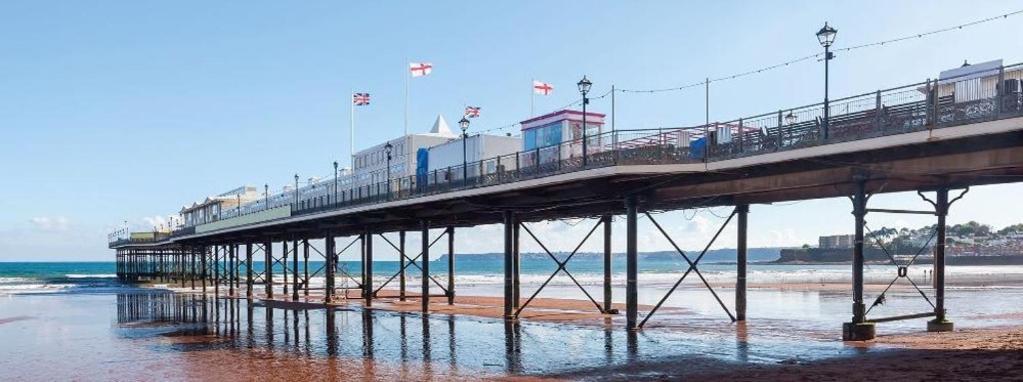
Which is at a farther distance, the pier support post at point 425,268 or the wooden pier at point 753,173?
the pier support post at point 425,268

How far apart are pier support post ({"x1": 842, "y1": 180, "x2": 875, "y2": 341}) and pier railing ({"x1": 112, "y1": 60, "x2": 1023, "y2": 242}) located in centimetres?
272

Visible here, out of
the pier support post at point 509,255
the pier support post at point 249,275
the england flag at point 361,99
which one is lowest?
the pier support post at point 249,275

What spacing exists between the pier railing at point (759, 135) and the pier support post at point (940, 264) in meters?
6.31

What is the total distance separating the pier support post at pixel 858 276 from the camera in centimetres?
2027

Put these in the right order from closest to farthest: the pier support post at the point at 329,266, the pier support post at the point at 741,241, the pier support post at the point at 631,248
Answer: the pier support post at the point at 631,248, the pier support post at the point at 741,241, the pier support post at the point at 329,266

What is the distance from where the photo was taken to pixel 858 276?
20578mm

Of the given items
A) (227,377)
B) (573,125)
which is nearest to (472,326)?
(573,125)

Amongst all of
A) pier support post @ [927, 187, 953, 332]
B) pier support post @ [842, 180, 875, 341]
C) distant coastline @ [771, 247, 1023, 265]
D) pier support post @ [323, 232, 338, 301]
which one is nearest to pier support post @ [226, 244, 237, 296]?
pier support post @ [323, 232, 338, 301]

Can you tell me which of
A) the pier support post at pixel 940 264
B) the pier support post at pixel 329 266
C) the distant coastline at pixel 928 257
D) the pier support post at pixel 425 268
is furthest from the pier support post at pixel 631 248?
the distant coastline at pixel 928 257

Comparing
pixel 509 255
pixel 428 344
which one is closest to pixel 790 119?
pixel 428 344

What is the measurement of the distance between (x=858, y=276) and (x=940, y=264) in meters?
4.12

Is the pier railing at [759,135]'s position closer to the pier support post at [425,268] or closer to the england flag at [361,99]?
the pier support post at [425,268]

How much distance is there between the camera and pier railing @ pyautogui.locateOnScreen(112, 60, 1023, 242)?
15422mm

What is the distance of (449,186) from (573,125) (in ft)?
15.2
